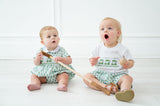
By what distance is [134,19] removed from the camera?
7.69 ft

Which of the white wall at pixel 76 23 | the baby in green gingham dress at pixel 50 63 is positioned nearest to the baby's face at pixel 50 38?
the baby in green gingham dress at pixel 50 63

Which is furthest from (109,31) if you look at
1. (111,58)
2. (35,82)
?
(35,82)

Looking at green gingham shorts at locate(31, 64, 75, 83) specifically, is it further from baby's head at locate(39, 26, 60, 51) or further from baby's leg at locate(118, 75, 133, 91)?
baby's leg at locate(118, 75, 133, 91)

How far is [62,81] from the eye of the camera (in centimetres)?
120

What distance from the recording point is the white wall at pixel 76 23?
232 centimetres

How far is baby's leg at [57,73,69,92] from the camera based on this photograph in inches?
44.2

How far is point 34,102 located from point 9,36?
1591 millimetres

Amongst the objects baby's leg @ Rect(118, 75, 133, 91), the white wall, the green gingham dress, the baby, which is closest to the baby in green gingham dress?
the green gingham dress

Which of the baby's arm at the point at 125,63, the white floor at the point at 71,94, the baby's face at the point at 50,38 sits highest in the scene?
the baby's face at the point at 50,38

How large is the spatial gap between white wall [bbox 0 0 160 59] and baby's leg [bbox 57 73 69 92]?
115 cm

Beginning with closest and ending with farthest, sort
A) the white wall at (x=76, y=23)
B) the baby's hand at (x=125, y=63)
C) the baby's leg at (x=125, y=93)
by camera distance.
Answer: the baby's leg at (x=125, y=93), the baby's hand at (x=125, y=63), the white wall at (x=76, y=23)

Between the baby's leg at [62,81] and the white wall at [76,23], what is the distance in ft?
3.78

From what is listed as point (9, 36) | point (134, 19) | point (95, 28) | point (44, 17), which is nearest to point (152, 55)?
point (134, 19)

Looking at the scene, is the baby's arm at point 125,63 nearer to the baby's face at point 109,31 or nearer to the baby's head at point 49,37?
the baby's face at point 109,31
